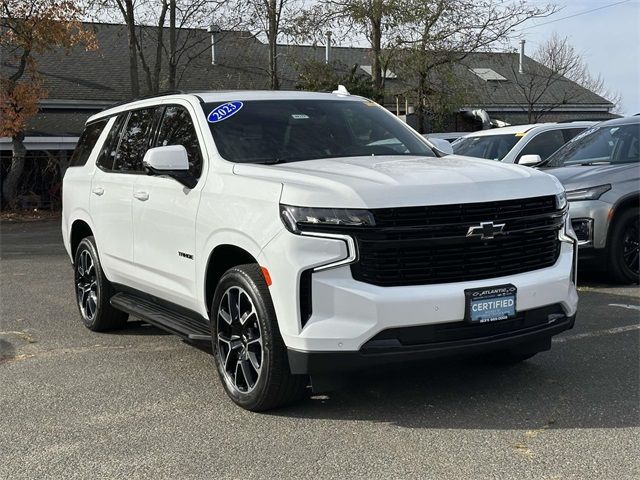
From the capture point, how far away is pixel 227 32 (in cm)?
2527

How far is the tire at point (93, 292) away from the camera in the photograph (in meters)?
6.79

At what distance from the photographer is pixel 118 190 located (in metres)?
6.27

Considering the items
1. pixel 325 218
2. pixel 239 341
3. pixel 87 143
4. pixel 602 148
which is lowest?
pixel 239 341

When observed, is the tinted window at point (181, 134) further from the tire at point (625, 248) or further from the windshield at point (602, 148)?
the windshield at point (602, 148)

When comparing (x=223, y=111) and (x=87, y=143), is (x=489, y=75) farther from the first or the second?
(x=223, y=111)

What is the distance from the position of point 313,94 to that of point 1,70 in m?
21.6

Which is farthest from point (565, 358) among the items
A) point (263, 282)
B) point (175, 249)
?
point (175, 249)

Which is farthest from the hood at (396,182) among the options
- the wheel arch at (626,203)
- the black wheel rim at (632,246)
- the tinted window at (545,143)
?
the tinted window at (545,143)

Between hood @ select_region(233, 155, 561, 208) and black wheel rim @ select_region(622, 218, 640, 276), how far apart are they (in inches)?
157

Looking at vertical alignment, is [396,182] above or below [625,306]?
above

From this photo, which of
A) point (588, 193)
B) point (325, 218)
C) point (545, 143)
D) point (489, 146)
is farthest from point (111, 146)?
point (545, 143)

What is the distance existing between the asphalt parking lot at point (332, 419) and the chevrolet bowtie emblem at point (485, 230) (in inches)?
41.1

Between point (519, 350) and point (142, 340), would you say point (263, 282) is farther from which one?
point (142, 340)

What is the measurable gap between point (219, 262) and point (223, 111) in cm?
120
